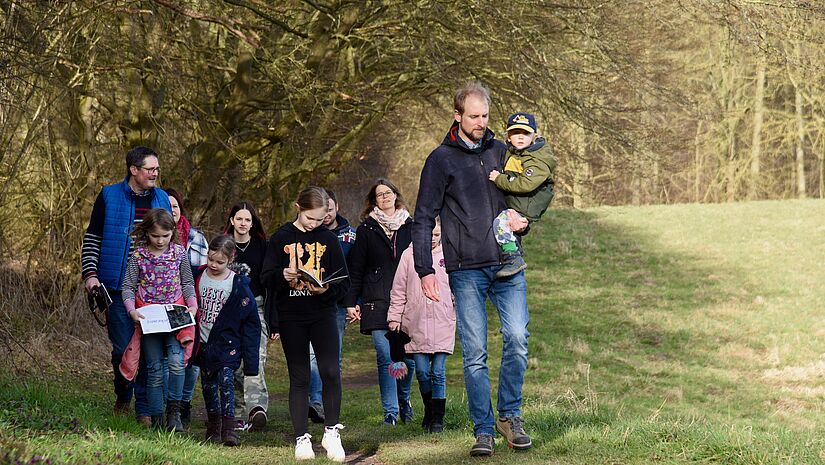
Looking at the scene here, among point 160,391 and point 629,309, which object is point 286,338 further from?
point 629,309

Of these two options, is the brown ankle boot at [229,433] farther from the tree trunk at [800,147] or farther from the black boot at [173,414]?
the tree trunk at [800,147]

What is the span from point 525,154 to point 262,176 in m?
11.2

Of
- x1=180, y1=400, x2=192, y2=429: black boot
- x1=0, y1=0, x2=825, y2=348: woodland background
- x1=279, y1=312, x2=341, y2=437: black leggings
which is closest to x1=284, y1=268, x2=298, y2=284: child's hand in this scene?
x1=279, y1=312, x2=341, y2=437: black leggings

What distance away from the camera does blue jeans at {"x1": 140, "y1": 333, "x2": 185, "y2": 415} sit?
768cm

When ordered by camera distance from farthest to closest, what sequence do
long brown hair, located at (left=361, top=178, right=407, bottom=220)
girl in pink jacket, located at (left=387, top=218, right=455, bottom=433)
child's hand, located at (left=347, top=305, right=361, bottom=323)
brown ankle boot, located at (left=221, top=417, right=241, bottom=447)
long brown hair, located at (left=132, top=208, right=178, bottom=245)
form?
long brown hair, located at (left=361, top=178, right=407, bottom=220) → child's hand, located at (left=347, top=305, right=361, bottom=323) → girl in pink jacket, located at (left=387, top=218, right=455, bottom=433) → long brown hair, located at (left=132, top=208, right=178, bottom=245) → brown ankle boot, located at (left=221, top=417, right=241, bottom=447)

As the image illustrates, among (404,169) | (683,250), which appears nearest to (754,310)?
(683,250)

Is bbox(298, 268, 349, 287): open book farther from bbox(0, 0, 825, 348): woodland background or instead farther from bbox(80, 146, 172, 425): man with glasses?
bbox(0, 0, 825, 348): woodland background

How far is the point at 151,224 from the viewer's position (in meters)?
7.56

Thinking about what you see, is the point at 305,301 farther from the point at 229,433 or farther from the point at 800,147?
the point at 800,147

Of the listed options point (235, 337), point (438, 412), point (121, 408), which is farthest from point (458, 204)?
point (121, 408)

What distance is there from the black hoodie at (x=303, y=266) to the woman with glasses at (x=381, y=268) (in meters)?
2.03

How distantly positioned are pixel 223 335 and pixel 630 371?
32.0ft

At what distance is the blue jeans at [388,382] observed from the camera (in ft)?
29.0

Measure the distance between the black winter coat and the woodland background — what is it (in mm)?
2670
